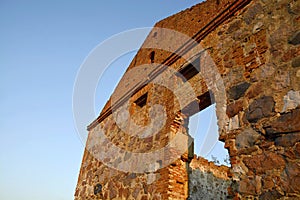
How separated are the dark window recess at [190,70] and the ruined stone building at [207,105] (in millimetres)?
19

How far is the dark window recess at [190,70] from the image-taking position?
4578 millimetres

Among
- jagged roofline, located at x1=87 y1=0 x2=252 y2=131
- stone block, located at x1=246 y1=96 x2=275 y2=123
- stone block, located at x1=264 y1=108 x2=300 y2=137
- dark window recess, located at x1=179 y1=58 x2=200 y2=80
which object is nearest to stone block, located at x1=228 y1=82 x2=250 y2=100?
stone block, located at x1=246 y1=96 x2=275 y2=123

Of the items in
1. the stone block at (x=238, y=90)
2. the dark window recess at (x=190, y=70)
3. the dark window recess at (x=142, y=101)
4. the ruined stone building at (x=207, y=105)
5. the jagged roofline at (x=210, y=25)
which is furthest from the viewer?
the dark window recess at (x=142, y=101)

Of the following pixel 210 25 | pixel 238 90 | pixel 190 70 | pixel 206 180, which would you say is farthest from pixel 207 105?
pixel 206 180

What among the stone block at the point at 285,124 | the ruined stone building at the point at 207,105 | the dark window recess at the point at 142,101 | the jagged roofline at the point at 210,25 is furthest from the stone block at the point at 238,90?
the dark window recess at the point at 142,101

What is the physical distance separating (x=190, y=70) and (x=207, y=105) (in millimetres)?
786

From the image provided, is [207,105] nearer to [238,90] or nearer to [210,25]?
[238,90]

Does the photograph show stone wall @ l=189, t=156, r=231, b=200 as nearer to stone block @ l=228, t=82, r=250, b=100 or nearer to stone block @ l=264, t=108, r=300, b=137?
stone block @ l=228, t=82, r=250, b=100

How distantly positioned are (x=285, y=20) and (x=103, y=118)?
5579 millimetres

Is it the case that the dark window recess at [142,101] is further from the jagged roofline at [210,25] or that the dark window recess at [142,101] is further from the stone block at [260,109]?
the stone block at [260,109]

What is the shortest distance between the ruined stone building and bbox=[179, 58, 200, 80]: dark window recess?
2 centimetres

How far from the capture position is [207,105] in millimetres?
4371

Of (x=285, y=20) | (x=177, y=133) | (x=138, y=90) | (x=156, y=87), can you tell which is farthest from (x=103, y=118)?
(x=285, y=20)

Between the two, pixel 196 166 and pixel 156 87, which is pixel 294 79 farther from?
pixel 196 166
